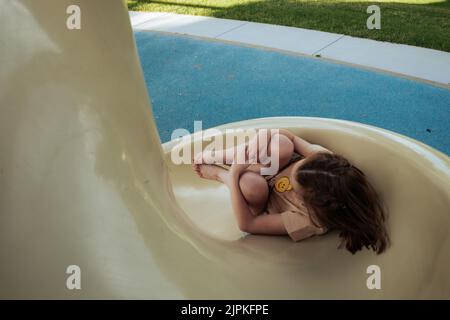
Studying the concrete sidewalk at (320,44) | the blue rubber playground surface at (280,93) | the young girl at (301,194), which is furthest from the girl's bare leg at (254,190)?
the concrete sidewalk at (320,44)

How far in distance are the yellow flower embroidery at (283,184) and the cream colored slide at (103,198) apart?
19 cm

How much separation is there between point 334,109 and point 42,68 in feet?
4.86

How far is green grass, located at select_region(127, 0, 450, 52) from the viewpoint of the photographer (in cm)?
275

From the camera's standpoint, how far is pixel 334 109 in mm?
2012

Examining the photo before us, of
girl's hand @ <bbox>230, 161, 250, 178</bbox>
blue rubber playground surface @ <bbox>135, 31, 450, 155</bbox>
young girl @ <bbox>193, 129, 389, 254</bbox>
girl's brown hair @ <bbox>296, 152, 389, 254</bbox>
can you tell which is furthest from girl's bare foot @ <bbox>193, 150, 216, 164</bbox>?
blue rubber playground surface @ <bbox>135, 31, 450, 155</bbox>

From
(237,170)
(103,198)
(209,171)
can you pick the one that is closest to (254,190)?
(237,170)

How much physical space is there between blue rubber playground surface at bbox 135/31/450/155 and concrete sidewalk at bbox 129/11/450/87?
0.36 ft

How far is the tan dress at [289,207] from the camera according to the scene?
1031mm

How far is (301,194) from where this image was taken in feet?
3.24

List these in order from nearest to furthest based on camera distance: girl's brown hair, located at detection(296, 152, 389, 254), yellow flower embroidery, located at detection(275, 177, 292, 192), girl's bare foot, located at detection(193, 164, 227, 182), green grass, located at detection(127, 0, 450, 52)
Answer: girl's brown hair, located at detection(296, 152, 389, 254), yellow flower embroidery, located at detection(275, 177, 292, 192), girl's bare foot, located at detection(193, 164, 227, 182), green grass, located at detection(127, 0, 450, 52)

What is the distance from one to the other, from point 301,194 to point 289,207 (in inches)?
3.3

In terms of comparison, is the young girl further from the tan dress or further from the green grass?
the green grass

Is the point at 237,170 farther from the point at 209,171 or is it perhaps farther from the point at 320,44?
the point at 320,44

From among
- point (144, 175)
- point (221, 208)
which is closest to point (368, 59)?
point (221, 208)
